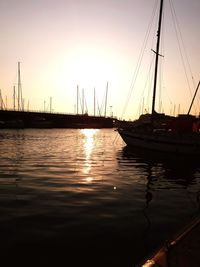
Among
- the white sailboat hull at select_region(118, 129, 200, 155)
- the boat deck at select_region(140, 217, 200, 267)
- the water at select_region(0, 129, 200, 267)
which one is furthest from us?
the white sailboat hull at select_region(118, 129, 200, 155)

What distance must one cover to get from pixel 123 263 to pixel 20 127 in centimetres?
9834

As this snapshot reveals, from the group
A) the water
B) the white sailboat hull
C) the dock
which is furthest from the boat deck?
the dock

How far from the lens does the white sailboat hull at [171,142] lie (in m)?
30.8


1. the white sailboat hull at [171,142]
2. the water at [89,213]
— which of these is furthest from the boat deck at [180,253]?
the white sailboat hull at [171,142]

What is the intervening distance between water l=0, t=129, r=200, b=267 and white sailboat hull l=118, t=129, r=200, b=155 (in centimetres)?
993

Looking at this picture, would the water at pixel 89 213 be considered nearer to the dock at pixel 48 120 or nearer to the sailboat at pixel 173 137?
the sailboat at pixel 173 137

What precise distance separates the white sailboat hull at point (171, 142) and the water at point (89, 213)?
9.93 meters

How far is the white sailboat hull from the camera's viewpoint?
30.8 m

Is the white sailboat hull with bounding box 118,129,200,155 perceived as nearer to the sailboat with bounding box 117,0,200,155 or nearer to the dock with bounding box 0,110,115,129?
the sailboat with bounding box 117,0,200,155

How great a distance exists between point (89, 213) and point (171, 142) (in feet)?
72.1

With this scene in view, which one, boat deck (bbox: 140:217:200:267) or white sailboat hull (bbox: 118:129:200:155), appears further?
white sailboat hull (bbox: 118:129:200:155)

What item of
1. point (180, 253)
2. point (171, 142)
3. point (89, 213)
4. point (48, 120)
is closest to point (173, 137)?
point (171, 142)

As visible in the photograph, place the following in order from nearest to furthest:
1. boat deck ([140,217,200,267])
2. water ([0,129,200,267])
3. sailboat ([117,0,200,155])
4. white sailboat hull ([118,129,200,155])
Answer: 1. boat deck ([140,217,200,267])
2. water ([0,129,200,267])
3. white sailboat hull ([118,129,200,155])
4. sailboat ([117,0,200,155])

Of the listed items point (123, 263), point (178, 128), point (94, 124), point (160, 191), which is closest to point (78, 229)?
point (123, 263)
